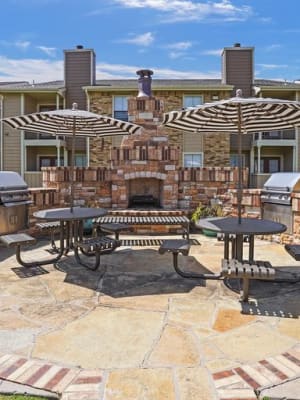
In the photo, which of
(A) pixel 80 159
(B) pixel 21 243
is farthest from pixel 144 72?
(A) pixel 80 159

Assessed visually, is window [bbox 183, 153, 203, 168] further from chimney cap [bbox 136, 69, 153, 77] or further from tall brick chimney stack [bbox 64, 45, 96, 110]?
chimney cap [bbox 136, 69, 153, 77]

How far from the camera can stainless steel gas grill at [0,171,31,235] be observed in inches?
279

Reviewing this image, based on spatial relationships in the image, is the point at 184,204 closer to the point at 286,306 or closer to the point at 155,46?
the point at 286,306

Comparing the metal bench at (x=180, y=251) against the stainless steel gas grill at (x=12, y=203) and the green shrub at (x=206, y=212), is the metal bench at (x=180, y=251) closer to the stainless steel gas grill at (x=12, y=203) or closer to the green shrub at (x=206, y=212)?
the green shrub at (x=206, y=212)

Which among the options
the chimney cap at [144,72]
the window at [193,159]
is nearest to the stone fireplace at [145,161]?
the chimney cap at [144,72]

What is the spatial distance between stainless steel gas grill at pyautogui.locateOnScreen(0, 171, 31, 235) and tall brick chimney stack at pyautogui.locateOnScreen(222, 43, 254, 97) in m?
15.1

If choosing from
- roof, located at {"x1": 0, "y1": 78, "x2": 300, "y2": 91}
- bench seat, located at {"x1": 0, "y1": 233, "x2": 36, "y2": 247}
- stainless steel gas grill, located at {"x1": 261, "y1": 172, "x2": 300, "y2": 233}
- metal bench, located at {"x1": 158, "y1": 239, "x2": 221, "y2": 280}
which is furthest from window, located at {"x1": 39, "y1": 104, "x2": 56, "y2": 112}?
metal bench, located at {"x1": 158, "y1": 239, "x2": 221, "y2": 280}

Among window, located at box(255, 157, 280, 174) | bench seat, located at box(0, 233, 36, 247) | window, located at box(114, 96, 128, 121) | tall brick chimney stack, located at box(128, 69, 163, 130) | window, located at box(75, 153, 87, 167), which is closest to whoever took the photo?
bench seat, located at box(0, 233, 36, 247)

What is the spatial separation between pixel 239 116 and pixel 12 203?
17.2ft

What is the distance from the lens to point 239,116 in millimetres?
4762

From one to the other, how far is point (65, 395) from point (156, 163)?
7.44 m

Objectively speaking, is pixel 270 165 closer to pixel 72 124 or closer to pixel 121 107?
pixel 121 107

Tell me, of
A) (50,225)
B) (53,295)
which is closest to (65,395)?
(53,295)

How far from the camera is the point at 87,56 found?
1923cm
